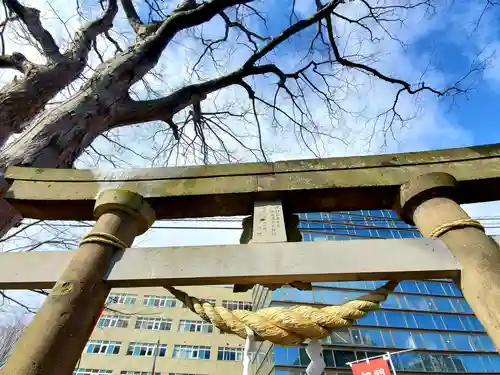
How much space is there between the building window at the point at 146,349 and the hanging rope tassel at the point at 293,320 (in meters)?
28.1

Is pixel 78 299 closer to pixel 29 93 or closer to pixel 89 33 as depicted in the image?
pixel 29 93

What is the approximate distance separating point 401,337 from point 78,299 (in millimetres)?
19515

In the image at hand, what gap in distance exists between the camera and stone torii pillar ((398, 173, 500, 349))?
1.39 metres

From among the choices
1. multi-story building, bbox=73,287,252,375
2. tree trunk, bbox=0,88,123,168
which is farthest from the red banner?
multi-story building, bbox=73,287,252,375

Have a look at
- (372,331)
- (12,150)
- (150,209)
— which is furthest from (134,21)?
(372,331)

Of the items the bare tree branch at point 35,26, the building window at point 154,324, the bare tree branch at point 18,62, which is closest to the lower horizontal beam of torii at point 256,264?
the bare tree branch at point 18,62

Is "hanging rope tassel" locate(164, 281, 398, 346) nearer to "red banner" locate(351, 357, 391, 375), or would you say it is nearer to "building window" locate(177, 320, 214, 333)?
"red banner" locate(351, 357, 391, 375)

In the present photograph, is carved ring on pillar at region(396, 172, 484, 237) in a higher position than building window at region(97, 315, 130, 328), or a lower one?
lower

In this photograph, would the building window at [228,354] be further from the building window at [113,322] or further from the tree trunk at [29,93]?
the tree trunk at [29,93]

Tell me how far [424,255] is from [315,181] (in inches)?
31.0

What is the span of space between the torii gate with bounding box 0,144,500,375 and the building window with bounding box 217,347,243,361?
27.8 m

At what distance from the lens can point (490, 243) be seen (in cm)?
163

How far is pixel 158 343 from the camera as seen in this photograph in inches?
1034

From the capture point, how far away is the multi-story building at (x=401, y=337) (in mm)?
15805
